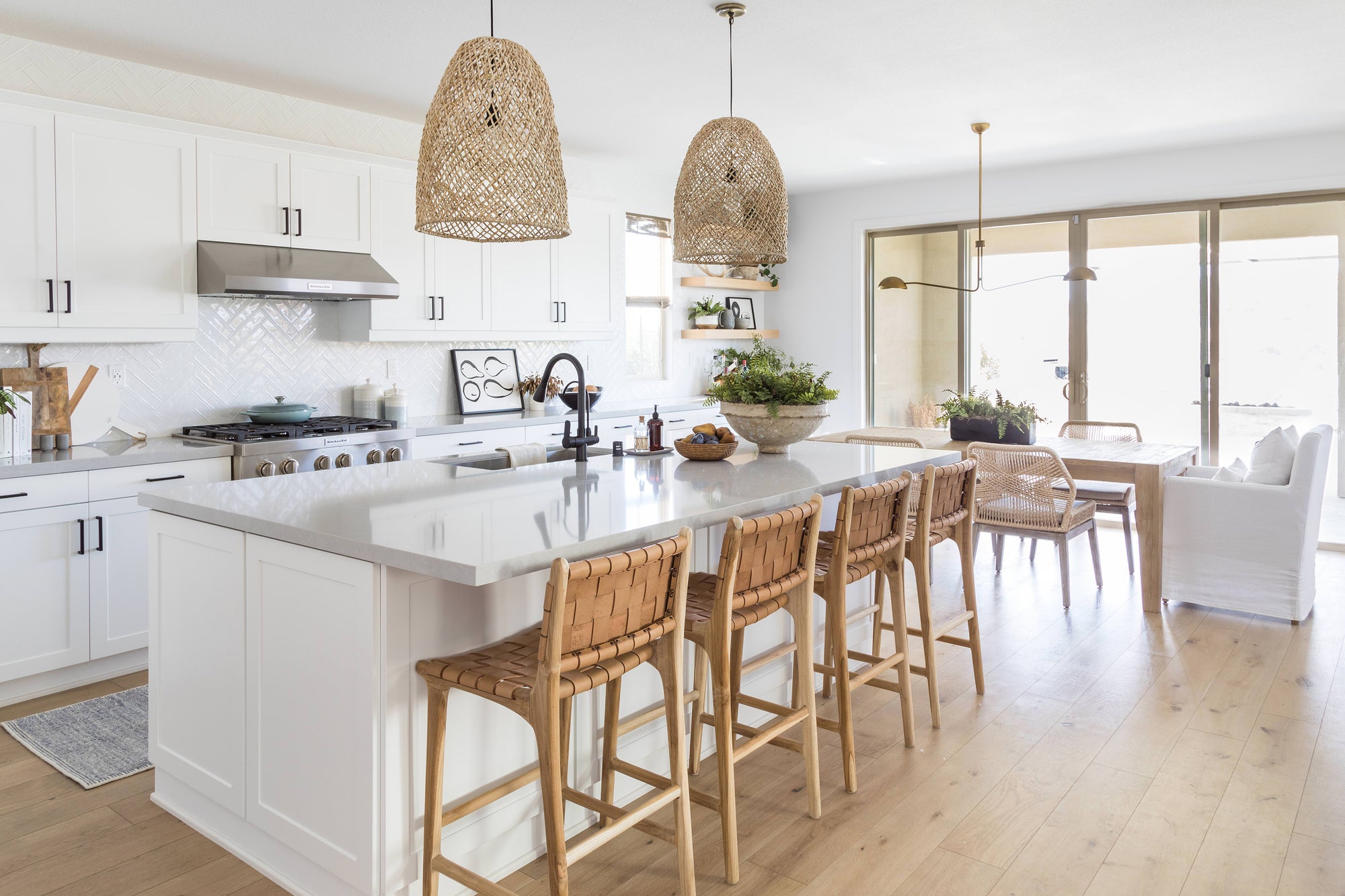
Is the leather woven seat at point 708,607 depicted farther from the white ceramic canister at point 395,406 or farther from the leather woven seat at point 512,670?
the white ceramic canister at point 395,406

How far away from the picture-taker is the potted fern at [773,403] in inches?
137

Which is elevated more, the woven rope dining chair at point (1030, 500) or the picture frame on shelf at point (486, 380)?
the picture frame on shelf at point (486, 380)

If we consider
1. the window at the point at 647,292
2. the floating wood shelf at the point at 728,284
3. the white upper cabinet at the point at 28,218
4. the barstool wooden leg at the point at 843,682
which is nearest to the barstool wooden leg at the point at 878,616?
the barstool wooden leg at the point at 843,682

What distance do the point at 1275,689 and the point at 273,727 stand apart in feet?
11.3

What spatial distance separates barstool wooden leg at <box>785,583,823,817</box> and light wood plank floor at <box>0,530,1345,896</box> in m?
0.08

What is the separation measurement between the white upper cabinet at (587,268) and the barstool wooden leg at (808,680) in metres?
3.63

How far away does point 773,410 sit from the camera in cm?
347

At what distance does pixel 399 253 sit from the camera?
492 centimetres

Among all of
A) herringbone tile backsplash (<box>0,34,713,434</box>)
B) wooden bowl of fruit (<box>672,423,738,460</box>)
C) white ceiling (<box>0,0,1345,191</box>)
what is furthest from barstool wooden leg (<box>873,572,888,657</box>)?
herringbone tile backsplash (<box>0,34,713,434</box>)

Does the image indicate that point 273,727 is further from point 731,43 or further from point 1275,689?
point 1275,689

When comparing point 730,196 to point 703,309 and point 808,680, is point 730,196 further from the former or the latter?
point 703,309

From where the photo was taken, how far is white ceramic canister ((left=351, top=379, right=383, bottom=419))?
5070 millimetres

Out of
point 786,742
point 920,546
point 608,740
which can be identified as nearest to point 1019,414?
point 920,546

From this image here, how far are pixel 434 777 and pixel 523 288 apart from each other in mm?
3951
